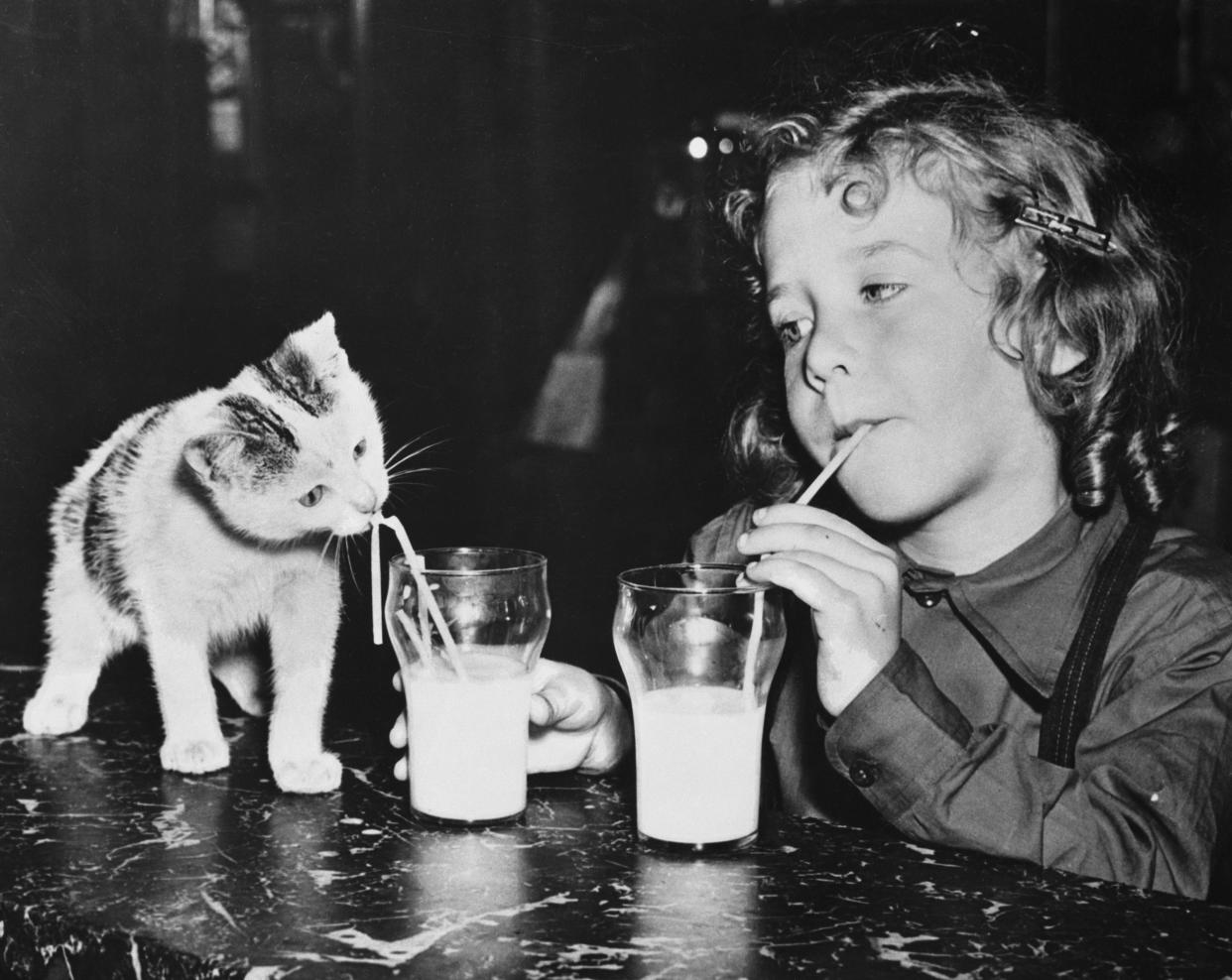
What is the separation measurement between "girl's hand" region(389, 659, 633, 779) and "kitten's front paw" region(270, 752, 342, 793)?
2.1 inches

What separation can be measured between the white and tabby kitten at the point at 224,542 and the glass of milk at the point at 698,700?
350 mm

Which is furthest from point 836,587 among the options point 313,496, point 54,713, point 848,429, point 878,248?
point 54,713

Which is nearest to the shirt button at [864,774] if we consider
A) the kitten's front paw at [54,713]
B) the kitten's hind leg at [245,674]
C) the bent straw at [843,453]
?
the bent straw at [843,453]

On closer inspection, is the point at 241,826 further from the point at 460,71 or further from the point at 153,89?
the point at 460,71

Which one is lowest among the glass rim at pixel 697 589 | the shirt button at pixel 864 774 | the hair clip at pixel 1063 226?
the shirt button at pixel 864 774

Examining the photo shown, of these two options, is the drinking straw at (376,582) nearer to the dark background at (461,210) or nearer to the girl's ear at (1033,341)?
the dark background at (461,210)

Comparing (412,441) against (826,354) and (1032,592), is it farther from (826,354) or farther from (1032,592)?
(1032,592)

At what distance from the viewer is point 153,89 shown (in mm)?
1263

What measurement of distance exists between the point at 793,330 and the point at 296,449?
546 millimetres

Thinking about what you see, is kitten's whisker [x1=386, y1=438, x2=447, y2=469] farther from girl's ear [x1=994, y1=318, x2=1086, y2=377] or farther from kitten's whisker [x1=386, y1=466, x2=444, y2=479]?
girl's ear [x1=994, y1=318, x2=1086, y2=377]

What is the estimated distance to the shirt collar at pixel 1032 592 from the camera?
127 centimetres

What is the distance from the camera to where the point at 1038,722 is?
1.26 m

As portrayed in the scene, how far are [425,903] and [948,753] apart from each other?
1.47 ft

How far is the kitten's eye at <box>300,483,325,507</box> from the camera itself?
3.83ft
